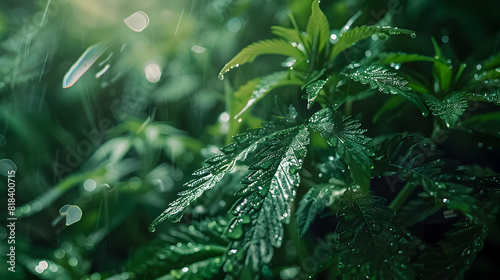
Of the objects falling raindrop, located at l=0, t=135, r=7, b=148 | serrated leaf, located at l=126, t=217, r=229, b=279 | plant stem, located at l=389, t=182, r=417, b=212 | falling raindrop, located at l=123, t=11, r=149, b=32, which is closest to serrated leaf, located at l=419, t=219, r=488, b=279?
plant stem, located at l=389, t=182, r=417, b=212

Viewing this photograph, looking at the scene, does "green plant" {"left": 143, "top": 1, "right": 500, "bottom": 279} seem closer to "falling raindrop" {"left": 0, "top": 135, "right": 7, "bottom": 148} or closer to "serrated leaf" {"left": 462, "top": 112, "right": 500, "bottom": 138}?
"serrated leaf" {"left": 462, "top": 112, "right": 500, "bottom": 138}

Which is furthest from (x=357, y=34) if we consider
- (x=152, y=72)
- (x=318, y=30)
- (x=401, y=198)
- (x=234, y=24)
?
(x=152, y=72)

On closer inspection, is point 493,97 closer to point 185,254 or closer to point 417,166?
point 417,166

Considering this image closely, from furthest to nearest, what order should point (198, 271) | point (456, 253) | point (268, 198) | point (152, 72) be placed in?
1. point (152, 72)
2. point (198, 271)
3. point (456, 253)
4. point (268, 198)

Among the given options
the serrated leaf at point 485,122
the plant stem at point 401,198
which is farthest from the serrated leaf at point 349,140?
the serrated leaf at point 485,122

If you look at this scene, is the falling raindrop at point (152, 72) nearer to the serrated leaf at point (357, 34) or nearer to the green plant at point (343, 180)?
the green plant at point (343, 180)

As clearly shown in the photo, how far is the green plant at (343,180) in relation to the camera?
0.43m

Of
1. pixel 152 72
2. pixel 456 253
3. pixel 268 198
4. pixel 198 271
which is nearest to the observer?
pixel 268 198

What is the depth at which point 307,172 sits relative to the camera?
0.73 metres

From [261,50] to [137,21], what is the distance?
0.82 m

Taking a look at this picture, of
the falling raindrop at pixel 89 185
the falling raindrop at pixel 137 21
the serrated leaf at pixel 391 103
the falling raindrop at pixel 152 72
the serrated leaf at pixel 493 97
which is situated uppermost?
the falling raindrop at pixel 137 21

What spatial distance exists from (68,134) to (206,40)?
0.57 m

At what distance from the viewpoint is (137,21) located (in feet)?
4.10

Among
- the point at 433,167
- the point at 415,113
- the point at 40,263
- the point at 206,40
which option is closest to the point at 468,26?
the point at 415,113
